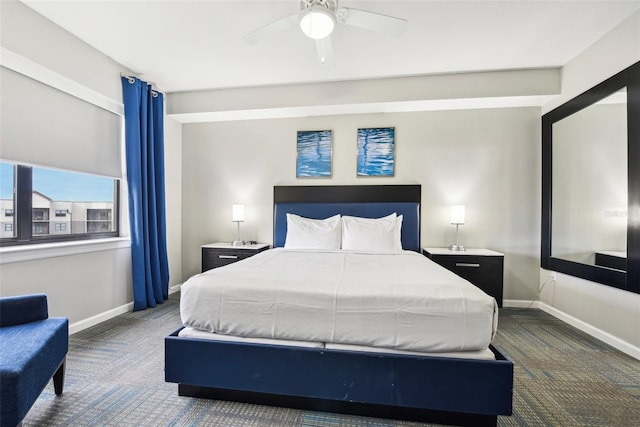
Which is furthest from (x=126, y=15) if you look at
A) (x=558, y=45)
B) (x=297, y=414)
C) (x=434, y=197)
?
(x=558, y=45)

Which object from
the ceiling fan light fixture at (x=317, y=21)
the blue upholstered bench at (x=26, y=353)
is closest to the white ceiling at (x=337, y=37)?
the ceiling fan light fixture at (x=317, y=21)

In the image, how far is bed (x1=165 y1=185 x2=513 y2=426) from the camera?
1.39 m

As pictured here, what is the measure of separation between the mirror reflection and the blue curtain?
4553 millimetres

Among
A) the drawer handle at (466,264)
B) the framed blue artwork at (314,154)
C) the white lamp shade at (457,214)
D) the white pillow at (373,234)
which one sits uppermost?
the framed blue artwork at (314,154)

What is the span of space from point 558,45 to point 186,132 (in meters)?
4.44

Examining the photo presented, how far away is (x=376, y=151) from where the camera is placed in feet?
12.2

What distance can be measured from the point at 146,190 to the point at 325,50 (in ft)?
8.10

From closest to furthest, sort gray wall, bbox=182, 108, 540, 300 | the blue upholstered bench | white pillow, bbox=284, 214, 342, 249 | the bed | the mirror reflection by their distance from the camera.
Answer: the blue upholstered bench, the bed, the mirror reflection, white pillow, bbox=284, 214, 342, 249, gray wall, bbox=182, 108, 540, 300

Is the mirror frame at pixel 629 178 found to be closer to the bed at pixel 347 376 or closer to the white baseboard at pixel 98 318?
the bed at pixel 347 376

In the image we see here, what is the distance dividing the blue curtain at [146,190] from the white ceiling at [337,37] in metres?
0.35

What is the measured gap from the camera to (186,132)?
13.6ft

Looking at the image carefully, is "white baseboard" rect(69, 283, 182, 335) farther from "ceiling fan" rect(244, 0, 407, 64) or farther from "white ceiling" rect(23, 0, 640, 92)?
"ceiling fan" rect(244, 0, 407, 64)

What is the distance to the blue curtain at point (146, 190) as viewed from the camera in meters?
3.08

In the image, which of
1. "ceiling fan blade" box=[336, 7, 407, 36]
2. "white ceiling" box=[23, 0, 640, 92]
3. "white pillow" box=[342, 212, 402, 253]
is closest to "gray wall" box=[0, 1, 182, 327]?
"white ceiling" box=[23, 0, 640, 92]
